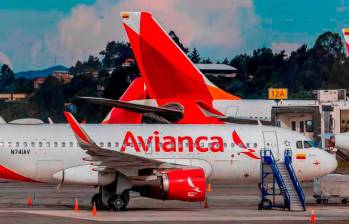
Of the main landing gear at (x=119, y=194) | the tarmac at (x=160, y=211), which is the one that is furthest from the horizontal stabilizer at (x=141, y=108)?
the main landing gear at (x=119, y=194)

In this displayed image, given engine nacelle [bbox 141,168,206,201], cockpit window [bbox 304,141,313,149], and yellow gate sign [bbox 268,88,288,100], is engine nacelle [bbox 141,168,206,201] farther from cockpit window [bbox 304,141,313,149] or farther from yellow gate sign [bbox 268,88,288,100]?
yellow gate sign [bbox 268,88,288,100]

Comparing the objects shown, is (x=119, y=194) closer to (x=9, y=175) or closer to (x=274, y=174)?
(x=9, y=175)

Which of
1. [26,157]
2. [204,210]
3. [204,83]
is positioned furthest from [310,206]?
[204,83]

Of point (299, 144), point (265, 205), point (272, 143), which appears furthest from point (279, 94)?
point (265, 205)

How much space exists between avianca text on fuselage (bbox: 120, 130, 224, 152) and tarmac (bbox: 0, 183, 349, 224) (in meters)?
2.29

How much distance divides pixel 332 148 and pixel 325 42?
456ft

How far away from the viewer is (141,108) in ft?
189

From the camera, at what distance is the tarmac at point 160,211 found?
31984 millimetres

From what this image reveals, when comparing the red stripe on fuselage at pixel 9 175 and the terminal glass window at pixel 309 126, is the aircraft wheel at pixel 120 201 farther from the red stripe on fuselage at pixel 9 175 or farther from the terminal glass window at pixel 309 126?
the terminal glass window at pixel 309 126

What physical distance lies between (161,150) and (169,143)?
41 centimetres

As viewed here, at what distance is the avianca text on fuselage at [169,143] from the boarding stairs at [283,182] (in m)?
1.85

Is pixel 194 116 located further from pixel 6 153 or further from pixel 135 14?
pixel 6 153

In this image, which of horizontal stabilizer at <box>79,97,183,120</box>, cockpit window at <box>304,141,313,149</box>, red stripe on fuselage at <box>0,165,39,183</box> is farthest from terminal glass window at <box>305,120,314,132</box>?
red stripe on fuselage at <box>0,165,39,183</box>

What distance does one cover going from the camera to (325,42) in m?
187
